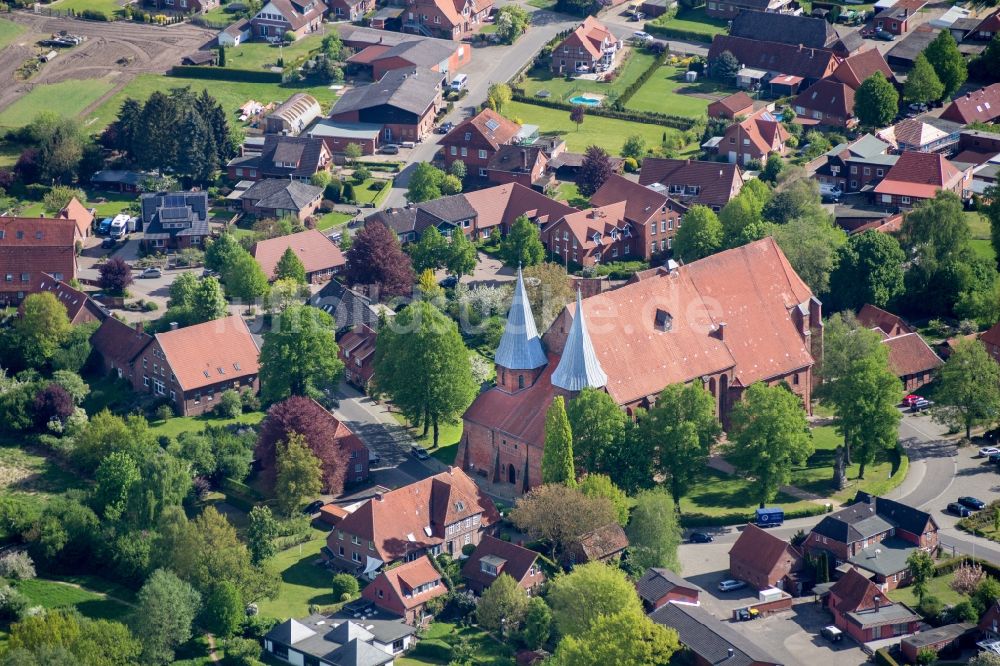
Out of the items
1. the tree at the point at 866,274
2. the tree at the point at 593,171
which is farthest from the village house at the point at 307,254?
the tree at the point at 866,274

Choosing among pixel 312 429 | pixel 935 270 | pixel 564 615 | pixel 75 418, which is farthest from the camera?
pixel 935 270

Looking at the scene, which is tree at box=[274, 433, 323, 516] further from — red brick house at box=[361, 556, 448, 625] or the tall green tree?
the tall green tree

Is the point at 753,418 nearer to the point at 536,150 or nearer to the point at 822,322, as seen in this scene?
the point at 822,322

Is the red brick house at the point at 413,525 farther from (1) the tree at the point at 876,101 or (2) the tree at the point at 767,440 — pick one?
(1) the tree at the point at 876,101

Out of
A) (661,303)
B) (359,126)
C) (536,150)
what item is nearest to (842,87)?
(536,150)

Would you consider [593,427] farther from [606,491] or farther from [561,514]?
[561,514]

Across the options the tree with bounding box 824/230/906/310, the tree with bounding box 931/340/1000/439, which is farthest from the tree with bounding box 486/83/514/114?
the tree with bounding box 931/340/1000/439

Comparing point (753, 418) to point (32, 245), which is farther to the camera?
point (32, 245)
